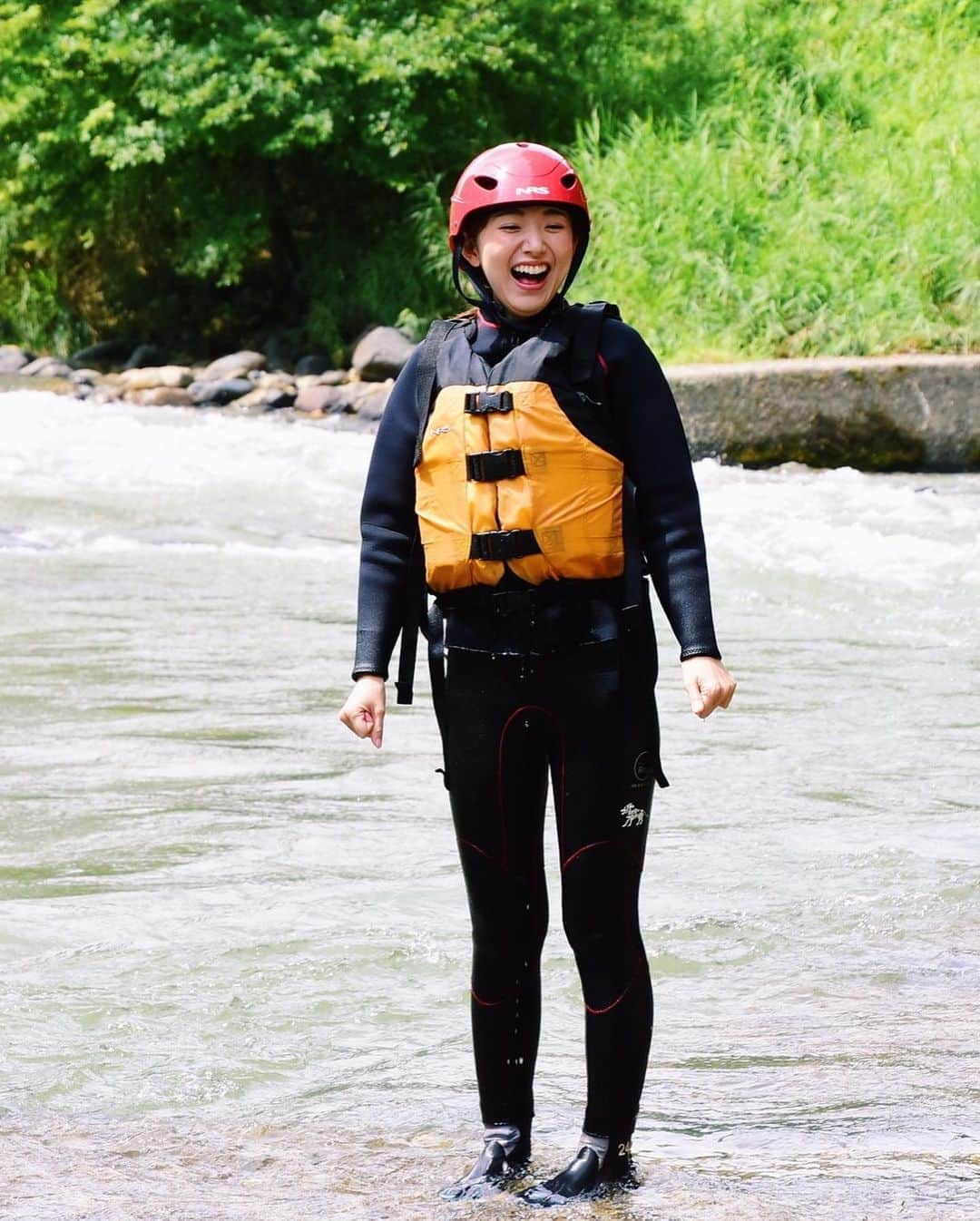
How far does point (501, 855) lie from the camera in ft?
9.52

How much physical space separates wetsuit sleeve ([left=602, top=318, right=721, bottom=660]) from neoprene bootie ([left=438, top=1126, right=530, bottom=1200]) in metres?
0.82

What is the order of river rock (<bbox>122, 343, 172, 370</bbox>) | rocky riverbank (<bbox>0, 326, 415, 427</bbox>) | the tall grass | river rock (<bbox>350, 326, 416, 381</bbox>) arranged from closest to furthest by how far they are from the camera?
the tall grass → rocky riverbank (<bbox>0, 326, 415, 427</bbox>) → river rock (<bbox>350, 326, 416, 381</bbox>) → river rock (<bbox>122, 343, 172, 370</bbox>)

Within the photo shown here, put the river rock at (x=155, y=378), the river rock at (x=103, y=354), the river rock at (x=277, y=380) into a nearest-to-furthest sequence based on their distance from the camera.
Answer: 1. the river rock at (x=277, y=380)
2. the river rock at (x=155, y=378)
3. the river rock at (x=103, y=354)

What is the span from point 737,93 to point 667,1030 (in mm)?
19475

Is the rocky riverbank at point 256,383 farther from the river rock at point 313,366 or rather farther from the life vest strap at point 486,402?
the life vest strap at point 486,402

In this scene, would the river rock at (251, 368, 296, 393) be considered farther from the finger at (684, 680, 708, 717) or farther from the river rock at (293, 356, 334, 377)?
the finger at (684, 680, 708, 717)

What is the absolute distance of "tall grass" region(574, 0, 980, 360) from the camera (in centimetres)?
1579

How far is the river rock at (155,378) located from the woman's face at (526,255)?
1860 cm

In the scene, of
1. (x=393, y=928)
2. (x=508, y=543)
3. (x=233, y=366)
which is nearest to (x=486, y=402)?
(x=508, y=543)

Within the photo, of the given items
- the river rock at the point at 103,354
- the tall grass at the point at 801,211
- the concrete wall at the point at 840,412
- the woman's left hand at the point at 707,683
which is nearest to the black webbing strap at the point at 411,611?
the woman's left hand at the point at 707,683

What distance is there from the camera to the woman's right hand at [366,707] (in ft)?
9.77

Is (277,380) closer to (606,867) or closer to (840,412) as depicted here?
(840,412)

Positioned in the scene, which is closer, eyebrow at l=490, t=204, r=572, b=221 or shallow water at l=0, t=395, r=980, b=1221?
eyebrow at l=490, t=204, r=572, b=221

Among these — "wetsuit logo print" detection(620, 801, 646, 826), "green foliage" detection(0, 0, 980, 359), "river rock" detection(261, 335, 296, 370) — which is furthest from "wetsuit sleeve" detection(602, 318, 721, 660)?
"river rock" detection(261, 335, 296, 370)
